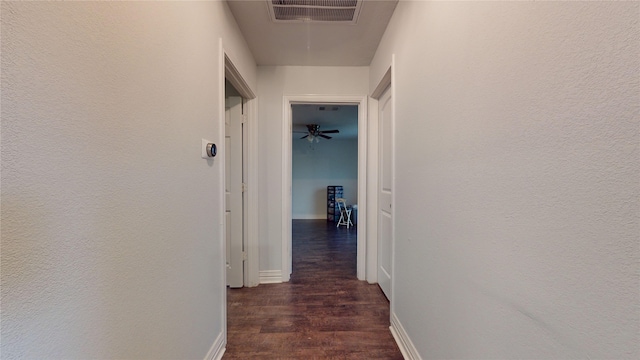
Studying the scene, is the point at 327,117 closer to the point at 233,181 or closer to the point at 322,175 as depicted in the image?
the point at 322,175

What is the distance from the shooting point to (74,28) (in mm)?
594

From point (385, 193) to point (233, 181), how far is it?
151cm

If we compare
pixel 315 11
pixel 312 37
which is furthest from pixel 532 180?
pixel 312 37

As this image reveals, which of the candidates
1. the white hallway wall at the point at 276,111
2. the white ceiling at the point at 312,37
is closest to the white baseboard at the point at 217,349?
the white hallway wall at the point at 276,111

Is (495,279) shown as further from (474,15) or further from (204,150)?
(204,150)

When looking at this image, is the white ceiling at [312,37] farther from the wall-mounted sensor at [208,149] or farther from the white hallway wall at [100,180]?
the wall-mounted sensor at [208,149]

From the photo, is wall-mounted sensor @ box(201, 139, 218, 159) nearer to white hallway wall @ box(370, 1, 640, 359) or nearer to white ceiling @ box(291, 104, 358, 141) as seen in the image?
white hallway wall @ box(370, 1, 640, 359)

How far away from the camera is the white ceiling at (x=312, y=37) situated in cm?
168

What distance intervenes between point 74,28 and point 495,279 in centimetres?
141

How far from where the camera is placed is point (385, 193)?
2242 mm

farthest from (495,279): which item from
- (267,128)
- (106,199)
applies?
(267,128)

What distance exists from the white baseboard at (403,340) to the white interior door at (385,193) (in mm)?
412

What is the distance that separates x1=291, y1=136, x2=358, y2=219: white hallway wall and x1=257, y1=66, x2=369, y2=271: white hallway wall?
4.07m

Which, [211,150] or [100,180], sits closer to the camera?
[100,180]
